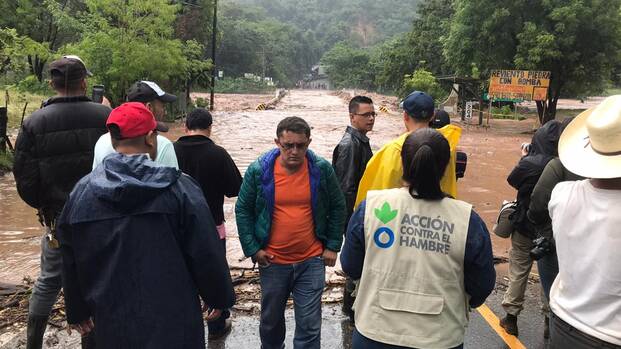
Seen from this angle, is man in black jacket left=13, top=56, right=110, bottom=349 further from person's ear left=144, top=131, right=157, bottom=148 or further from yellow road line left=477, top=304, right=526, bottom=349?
yellow road line left=477, top=304, right=526, bottom=349

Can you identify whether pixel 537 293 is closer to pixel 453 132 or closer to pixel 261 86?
pixel 453 132

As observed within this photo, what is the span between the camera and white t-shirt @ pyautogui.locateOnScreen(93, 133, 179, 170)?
2.85 m

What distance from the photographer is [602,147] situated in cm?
204

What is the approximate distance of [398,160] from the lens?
307 centimetres

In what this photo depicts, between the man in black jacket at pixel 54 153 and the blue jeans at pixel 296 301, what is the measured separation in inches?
51.0

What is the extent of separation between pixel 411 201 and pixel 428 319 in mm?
485

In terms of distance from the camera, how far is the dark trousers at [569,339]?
2.01 m

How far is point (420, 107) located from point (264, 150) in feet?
44.0

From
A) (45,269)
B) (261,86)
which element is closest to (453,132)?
(45,269)

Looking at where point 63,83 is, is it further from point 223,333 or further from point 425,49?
point 425,49

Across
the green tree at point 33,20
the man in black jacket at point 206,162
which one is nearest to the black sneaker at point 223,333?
the man in black jacket at point 206,162

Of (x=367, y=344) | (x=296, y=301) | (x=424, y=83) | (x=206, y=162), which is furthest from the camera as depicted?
(x=424, y=83)

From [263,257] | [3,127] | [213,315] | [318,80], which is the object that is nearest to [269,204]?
[263,257]

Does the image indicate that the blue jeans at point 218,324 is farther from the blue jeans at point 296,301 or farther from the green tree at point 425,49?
the green tree at point 425,49
